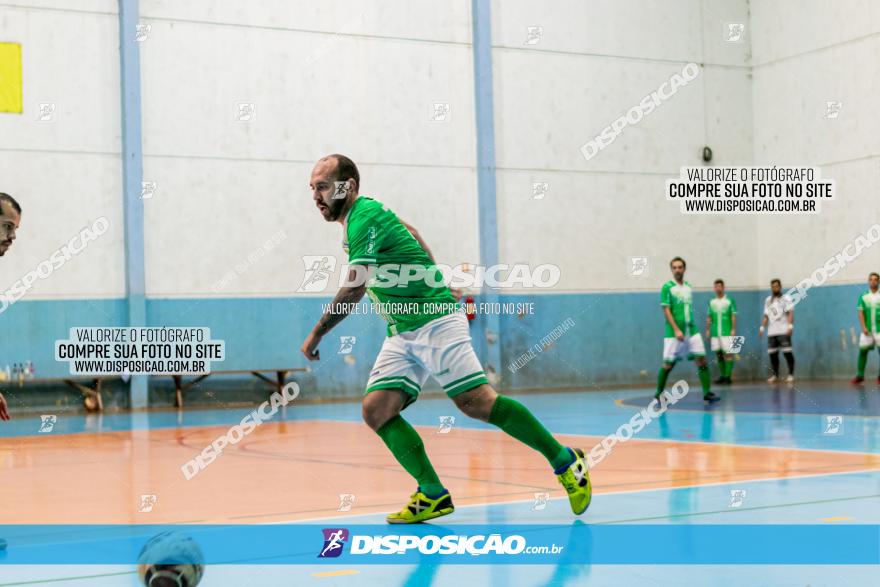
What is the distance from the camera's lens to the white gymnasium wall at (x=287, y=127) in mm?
22250

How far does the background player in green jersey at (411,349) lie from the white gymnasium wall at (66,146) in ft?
50.5

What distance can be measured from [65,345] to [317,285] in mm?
5103

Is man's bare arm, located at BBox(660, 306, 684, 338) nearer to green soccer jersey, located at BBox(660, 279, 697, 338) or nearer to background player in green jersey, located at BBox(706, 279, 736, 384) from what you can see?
green soccer jersey, located at BBox(660, 279, 697, 338)

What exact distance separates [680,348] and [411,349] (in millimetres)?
12479

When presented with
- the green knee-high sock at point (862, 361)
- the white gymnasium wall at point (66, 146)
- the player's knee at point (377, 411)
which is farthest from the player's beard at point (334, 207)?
the green knee-high sock at point (862, 361)

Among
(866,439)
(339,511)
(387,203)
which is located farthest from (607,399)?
(339,511)

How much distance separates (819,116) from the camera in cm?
2686

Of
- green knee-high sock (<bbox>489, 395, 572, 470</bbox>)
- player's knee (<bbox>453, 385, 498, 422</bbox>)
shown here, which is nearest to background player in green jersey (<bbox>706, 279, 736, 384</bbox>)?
green knee-high sock (<bbox>489, 395, 572, 470</bbox>)

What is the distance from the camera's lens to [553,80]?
2606 centimetres

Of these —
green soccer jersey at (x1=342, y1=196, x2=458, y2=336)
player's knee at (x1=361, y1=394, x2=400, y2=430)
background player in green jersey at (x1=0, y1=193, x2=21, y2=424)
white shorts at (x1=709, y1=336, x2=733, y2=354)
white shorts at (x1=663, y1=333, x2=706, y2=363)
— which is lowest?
white shorts at (x1=709, y1=336, x2=733, y2=354)

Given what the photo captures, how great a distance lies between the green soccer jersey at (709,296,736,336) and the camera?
2558 centimetres

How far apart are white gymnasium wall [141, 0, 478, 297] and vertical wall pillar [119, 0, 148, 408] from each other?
0.86 feet

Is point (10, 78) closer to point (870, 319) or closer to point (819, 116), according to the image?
point (870, 319)

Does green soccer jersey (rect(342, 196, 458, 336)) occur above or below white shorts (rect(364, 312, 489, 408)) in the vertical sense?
above
